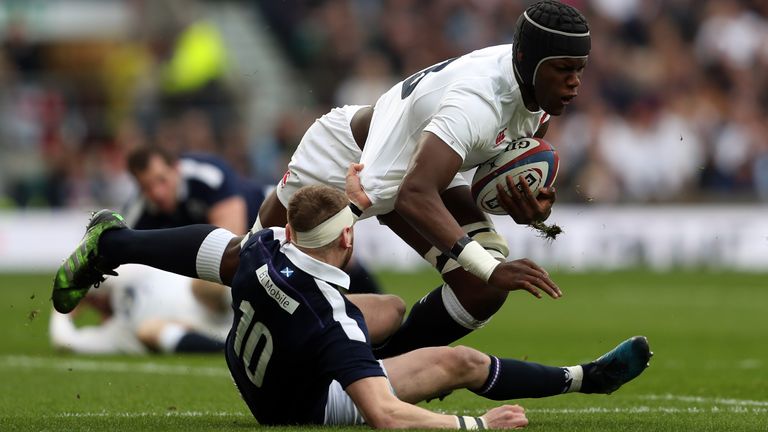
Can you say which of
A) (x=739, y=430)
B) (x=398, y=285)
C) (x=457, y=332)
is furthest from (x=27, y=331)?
(x=739, y=430)

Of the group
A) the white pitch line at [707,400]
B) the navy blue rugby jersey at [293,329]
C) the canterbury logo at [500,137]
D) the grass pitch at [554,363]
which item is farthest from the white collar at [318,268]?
the white pitch line at [707,400]

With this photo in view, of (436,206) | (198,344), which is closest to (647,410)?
(436,206)

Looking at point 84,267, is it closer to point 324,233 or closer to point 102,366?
point 324,233

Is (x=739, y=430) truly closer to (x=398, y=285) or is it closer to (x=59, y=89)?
(x=398, y=285)

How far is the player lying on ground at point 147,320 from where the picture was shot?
11.3 m

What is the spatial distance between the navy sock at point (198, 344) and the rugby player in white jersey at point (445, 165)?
132 inches

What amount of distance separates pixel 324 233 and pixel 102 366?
15.0ft

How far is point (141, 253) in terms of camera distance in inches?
277

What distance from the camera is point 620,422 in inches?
265

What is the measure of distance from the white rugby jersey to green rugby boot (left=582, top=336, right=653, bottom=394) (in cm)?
118

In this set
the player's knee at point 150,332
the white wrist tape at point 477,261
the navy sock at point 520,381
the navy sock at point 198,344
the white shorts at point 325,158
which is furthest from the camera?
the player's knee at point 150,332

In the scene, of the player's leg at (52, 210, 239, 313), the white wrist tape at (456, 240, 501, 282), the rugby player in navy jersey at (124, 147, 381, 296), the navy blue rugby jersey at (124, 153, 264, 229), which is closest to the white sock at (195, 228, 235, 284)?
the player's leg at (52, 210, 239, 313)

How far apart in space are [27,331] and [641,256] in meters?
9.68

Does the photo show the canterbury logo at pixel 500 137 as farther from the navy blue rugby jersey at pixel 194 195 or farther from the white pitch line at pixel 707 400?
the navy blue rugby jersey at pixel 194 195
